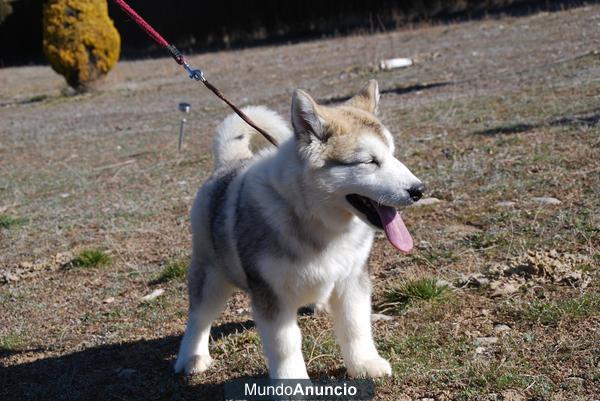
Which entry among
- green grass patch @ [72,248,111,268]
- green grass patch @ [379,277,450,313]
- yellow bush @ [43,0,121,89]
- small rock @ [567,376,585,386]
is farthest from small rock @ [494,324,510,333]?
yellow bush @ [43,0,121,89]

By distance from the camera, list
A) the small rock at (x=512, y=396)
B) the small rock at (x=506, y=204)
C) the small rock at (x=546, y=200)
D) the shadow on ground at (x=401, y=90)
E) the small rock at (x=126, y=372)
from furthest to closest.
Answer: the shadow on ground at (x=401, y=90) < the small rock at (x=506, y=204) < the small rock at (x=546, y=200) < the small rock at (x=126, y=372) < the small rock at (x=512, y=396)

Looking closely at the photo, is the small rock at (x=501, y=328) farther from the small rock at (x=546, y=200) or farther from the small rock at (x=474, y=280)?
the small rock at (x=546, y=200)

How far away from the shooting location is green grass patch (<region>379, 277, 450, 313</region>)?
457cm

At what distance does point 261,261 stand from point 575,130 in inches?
200

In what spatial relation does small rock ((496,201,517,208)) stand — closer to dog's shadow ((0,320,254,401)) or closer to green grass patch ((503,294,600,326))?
green grass patch ((503,294,600,326))

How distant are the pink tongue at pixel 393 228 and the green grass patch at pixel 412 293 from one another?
42.3 inches

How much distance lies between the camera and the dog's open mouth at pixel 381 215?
11.4 ft

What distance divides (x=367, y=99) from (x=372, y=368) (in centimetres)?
139

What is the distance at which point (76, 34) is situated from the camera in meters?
18.5

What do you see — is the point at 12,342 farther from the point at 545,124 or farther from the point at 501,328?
the point at 545,124

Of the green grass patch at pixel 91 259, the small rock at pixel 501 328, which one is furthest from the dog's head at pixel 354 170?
the green grass patch at pixel 91 259

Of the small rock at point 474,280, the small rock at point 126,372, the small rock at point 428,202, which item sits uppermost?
the small rock at point 428,202

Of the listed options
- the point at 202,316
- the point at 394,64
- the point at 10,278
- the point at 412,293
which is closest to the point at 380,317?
the point at 412,293

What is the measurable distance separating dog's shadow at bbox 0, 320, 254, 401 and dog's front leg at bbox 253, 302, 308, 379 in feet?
1.59
